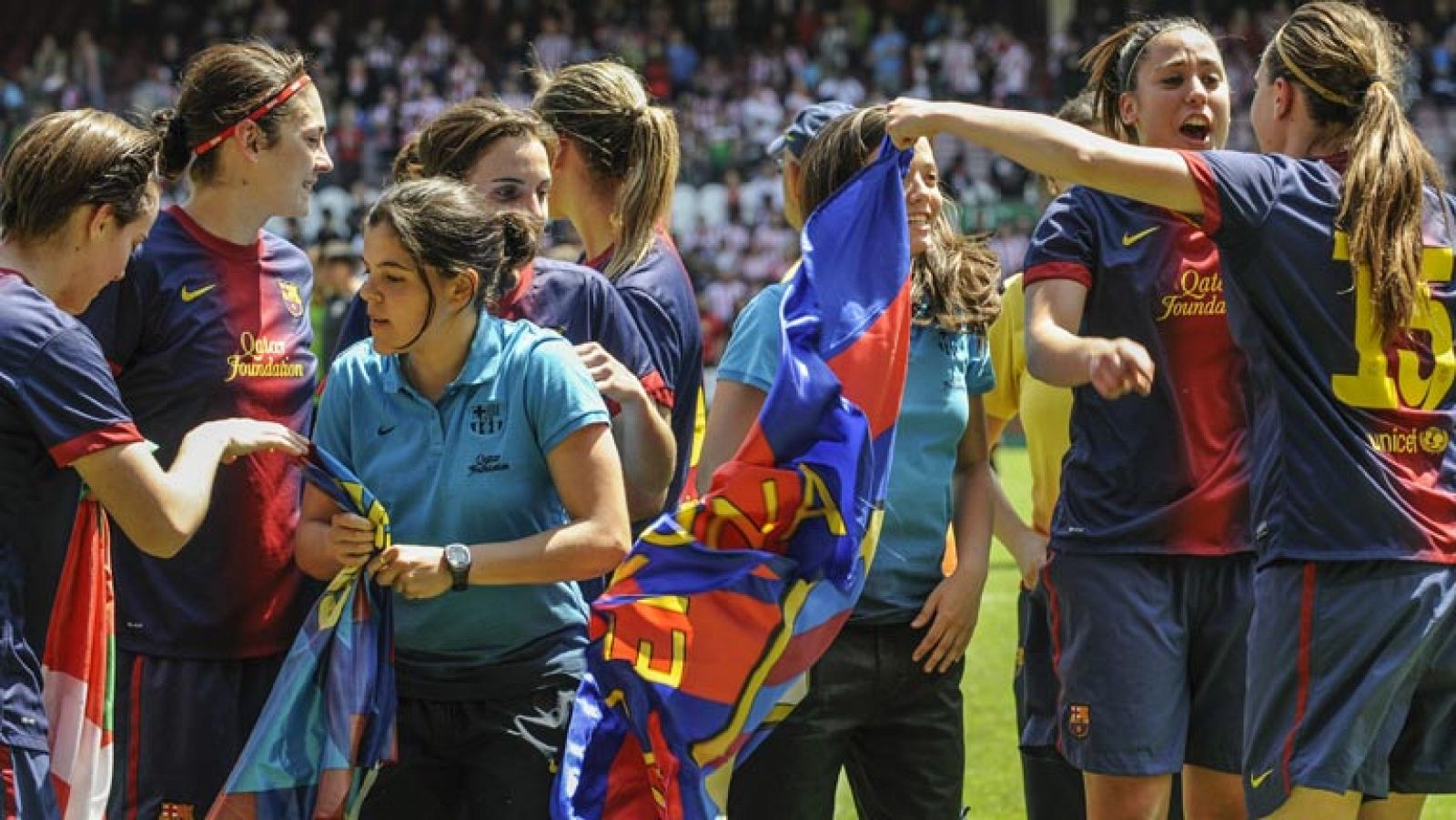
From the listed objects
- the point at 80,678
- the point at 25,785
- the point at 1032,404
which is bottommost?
the point at 25,785

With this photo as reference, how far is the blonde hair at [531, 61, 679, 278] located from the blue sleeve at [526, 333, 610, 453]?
0.94 metres

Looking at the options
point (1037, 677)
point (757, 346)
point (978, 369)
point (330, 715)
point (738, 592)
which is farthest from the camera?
point (1037, 677)

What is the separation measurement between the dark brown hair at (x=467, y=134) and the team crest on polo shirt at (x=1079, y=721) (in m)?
1.86

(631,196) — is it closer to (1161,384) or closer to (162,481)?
(1161,384)

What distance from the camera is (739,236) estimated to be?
2984 cm

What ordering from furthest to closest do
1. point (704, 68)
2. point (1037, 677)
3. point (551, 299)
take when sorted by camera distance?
point (704, 68), point (1037, 677), point (551, 299)

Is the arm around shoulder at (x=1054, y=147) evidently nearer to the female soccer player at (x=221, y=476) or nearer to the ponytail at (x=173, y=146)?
the female soccer player at (x=221, y=476)

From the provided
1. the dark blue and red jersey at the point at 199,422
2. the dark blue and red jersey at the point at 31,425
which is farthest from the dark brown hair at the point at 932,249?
the dark blue and red jersey at the point at 31,425

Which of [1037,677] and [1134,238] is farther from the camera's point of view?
[1037,677]

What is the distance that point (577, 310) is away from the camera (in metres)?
4.48

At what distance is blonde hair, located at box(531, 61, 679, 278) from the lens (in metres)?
4.91

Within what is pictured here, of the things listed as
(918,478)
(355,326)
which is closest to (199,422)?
(355,326)

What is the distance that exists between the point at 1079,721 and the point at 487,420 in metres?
1.57

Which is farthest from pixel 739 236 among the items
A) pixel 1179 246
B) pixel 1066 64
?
pixel 1179 246
